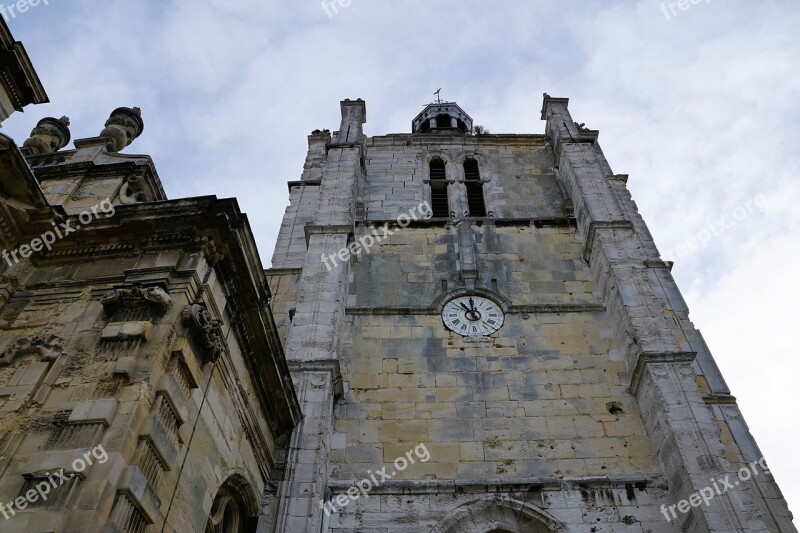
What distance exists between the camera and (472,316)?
46.7ft

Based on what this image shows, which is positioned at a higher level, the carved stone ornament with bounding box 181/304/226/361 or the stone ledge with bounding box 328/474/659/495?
the stone ledge with bounding box 328/474/659/495

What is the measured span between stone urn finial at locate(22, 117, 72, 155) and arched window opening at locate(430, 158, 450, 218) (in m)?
9.62

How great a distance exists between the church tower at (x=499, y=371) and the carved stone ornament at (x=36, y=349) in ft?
13.5

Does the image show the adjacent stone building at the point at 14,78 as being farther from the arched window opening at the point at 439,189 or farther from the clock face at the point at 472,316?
the arched window opening at the point at 439,189

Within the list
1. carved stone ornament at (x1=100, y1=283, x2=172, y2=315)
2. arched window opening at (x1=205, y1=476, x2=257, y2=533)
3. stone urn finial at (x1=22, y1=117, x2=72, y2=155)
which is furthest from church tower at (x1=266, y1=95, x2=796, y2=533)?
stone urn finial at (x1=22, y1=117, x2=72, y2=155)

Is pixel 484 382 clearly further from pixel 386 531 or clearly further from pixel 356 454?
pixel 386 531

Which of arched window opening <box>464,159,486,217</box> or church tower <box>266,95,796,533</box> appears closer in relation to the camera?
church tower <box>266,95,796,533</box>

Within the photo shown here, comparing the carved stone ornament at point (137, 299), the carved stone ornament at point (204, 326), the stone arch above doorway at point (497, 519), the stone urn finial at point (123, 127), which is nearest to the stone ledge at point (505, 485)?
the stone arch above doorway at point (497, 519)

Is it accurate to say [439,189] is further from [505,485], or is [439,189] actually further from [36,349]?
[36,349]

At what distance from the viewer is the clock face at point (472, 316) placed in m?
13.9

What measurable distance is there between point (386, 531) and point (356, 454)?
5.41ft

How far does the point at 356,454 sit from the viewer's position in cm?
1158

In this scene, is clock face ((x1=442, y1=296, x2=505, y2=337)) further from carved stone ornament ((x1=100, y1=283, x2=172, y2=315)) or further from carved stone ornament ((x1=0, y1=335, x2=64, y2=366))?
carved stone ornament ((x1=0, y1=335, x2=64, y2=366))

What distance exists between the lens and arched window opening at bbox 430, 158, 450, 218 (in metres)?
18.7
